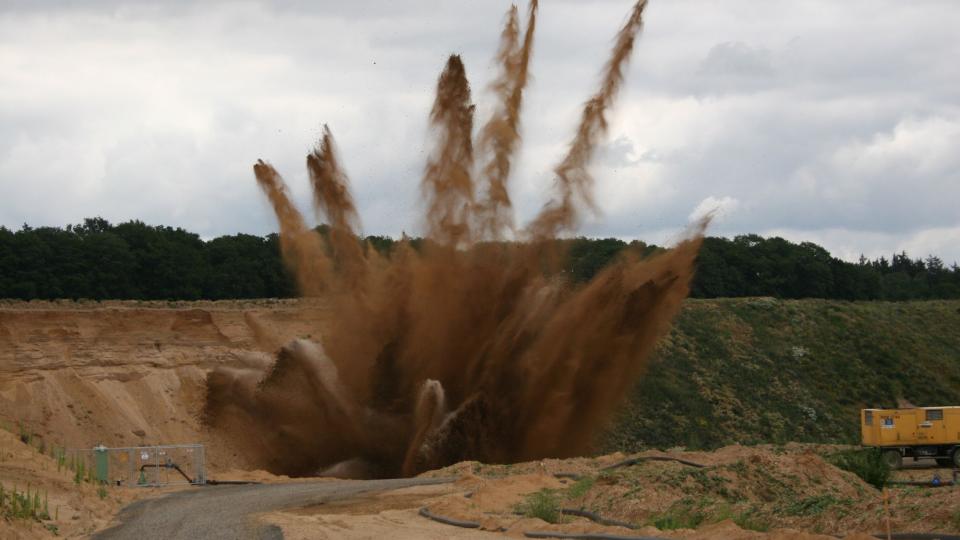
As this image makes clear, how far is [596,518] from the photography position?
25250 mm

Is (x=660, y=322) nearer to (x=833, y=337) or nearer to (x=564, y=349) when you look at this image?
(x=564, y=349)


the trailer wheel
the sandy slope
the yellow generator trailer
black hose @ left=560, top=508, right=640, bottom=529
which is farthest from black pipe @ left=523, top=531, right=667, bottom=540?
the yellow generator trailer

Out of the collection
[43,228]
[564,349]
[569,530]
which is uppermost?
[43,228]

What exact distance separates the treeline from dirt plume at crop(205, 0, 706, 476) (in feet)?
51.5

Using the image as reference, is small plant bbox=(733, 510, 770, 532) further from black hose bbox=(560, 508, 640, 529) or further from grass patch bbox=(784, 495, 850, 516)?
black hose bbox=(560, 508, 640, 529)

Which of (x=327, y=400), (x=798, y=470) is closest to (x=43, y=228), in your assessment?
(x=327, y=400)

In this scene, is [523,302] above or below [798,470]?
above

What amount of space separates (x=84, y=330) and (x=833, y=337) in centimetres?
4736

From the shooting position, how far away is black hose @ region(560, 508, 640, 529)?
2410cm

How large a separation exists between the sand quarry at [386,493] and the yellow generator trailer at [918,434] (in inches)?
62.2

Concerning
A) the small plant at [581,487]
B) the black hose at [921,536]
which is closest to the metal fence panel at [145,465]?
the small plant at [581,487]

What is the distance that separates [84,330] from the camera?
6031cm

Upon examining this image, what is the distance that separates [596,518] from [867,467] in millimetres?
13580

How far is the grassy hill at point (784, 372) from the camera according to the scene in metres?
67.1
